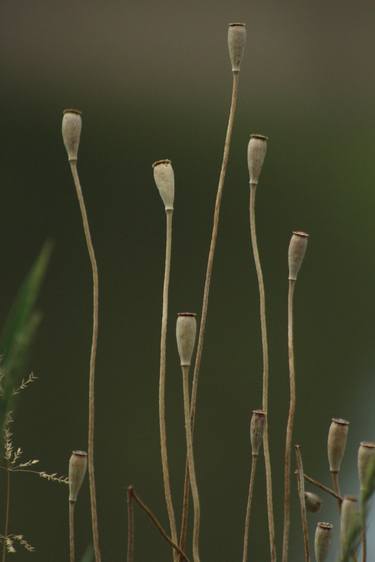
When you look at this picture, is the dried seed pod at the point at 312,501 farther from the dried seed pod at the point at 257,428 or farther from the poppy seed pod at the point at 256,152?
the poppy seed pod at the point at 256,152

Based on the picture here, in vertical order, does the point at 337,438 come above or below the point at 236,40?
below

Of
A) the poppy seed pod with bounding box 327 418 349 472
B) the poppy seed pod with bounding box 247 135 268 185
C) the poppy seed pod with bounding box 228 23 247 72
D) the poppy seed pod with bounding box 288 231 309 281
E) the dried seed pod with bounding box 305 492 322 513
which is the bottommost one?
the dried seed pod with bounding box 305 492 322 513

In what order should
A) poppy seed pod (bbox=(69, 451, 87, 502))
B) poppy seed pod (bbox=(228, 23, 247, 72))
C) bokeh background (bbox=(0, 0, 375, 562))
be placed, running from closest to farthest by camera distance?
poppy seed pod (bbox=(69, 451, 87, 502)), poppy seed pod (bbox=(228, 23, 247, 72)), bokeh background (bbox=(0, 0, 375, 562))

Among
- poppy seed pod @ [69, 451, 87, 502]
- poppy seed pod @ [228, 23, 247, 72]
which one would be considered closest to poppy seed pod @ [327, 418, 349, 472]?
poppy seed pod @ [69, 451, 87, 502]

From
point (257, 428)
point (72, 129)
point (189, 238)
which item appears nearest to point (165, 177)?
point (72, 129)

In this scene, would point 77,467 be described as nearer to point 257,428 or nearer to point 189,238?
point 257,428

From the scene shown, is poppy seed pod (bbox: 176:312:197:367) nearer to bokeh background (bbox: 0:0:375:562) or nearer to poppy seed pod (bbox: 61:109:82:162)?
poppy seed pod (bbox: 61:109:82:162)

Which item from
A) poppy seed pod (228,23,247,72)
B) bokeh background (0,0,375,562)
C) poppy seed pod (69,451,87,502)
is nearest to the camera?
poppy seed pod (69,451,87,502)

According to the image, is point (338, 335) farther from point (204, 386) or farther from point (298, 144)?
point (298, 144)
